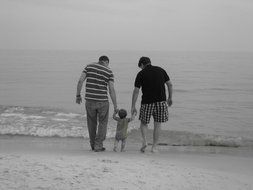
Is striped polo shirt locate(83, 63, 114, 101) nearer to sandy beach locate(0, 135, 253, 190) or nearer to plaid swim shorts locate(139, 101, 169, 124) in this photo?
plaid swim shorts locate(139, 101, 169, 124)

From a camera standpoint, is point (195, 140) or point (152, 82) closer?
point (152, 82)

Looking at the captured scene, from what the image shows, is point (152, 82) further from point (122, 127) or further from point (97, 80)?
point (122, 127)

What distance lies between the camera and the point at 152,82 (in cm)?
746

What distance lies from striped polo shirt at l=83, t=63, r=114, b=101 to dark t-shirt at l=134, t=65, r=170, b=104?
22.9 inches

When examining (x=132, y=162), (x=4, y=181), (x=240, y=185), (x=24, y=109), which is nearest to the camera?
(x=4, y=181)

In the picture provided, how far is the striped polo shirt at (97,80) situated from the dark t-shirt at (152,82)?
0.58 meters

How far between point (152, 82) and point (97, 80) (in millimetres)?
991

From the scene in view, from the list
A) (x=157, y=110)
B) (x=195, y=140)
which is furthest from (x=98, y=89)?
(x=195, y=140)

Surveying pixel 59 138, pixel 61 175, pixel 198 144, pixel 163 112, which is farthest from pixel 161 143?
pixel 61 175

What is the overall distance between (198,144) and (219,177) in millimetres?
5374

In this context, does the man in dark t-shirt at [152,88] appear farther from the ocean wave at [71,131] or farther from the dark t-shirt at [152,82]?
the ocean wave at [71,131]

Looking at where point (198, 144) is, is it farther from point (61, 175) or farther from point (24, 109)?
point (24, 109)

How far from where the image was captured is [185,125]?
16.4 meters

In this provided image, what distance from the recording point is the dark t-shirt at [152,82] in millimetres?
7441
